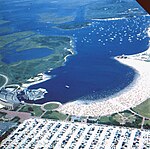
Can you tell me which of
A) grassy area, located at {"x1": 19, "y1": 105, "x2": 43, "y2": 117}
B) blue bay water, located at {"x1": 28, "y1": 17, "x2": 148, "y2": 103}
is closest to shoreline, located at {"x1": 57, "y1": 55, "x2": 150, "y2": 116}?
blue bay water, located at {"x1": 28, "y1": 17, "x2": 148, "y2": 103}

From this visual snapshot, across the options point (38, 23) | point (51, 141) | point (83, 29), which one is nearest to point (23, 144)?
point (51, 141)

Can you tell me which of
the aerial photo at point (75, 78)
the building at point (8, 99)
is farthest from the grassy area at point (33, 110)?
the building at point (8, 99)

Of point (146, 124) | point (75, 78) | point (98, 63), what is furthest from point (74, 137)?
point (98, 63)

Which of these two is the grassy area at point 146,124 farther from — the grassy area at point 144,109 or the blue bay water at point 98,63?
the blue bay water at point 98,63

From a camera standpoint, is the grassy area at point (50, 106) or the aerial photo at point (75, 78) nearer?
the aerial photo at point (75, 78)

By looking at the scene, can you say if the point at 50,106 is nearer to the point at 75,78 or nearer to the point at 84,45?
the point at 75,78

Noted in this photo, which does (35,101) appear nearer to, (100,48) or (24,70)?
(24,70)
